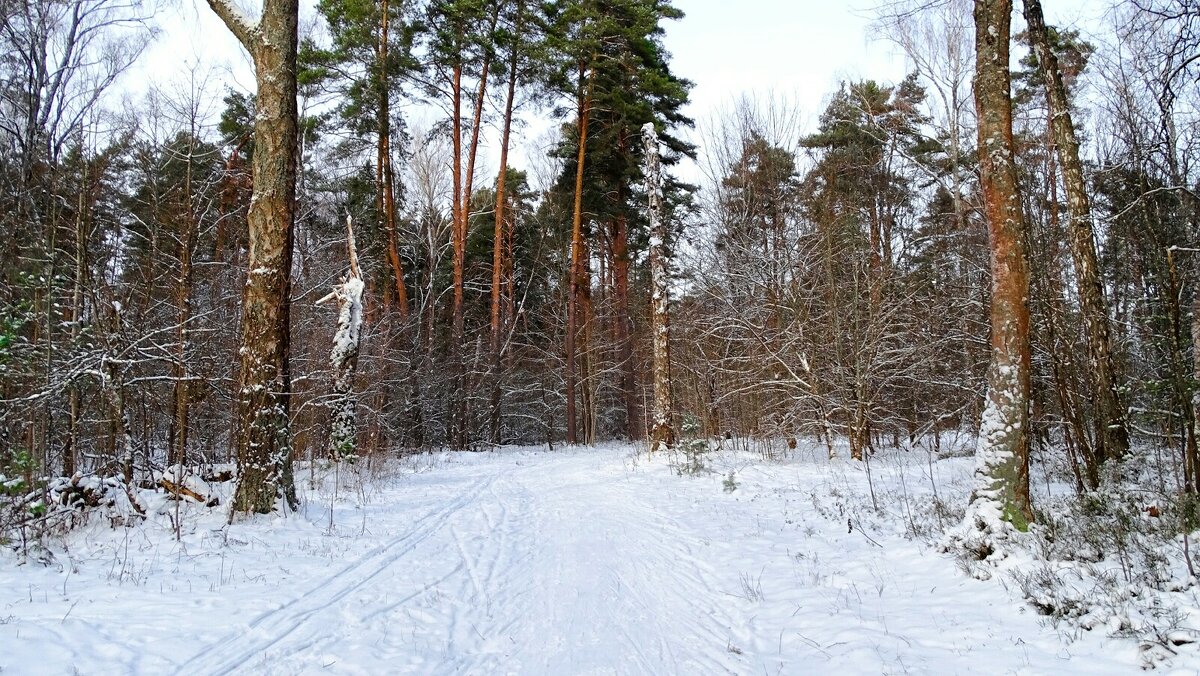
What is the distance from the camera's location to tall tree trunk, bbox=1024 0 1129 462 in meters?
7.41

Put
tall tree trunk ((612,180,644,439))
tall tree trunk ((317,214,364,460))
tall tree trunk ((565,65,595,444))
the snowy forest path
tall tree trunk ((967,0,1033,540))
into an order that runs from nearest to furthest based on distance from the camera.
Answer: the snowy forest path < tall tree trunk ((967,0,1033,540)) < tall tree trunk ((317,214,364,460)) < tall tree trunk ((565,65,595,444)) < tall tree trunk ((612,180,644,439))

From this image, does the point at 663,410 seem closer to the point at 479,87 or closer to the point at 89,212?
the point at 89,212

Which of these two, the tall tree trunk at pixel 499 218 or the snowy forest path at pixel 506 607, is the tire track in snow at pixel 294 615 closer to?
the snowy forest path at pixel 506 607

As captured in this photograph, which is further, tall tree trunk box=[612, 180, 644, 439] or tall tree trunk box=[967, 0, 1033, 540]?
tall tree trunk box=[612, 180, 644, 439]

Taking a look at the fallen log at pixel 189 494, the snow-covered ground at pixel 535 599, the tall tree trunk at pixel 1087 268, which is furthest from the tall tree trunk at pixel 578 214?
the fallen log at pixel 189 494

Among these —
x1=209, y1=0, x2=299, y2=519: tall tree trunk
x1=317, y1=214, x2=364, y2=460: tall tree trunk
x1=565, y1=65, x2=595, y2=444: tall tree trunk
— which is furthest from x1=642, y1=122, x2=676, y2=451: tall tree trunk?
x1=209, y1=0, x2=299, y2=519: tall tree trunk

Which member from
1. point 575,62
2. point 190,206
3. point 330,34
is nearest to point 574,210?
point 575,62

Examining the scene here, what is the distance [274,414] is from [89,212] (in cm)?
339

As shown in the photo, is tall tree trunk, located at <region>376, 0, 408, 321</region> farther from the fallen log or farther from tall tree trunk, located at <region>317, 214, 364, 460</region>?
the fallen log

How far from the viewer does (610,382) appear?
27500 millimetres

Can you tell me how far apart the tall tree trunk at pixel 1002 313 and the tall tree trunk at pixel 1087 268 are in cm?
256

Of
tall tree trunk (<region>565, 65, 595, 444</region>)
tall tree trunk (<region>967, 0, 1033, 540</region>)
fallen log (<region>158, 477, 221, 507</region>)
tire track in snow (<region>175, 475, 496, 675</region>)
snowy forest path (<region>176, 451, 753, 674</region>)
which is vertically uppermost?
tall tree trunk (<region>565, 65, 595, 444</region>)

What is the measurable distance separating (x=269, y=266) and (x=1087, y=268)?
10.5 metres

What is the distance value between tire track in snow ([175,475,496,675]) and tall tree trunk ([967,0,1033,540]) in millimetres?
4844
